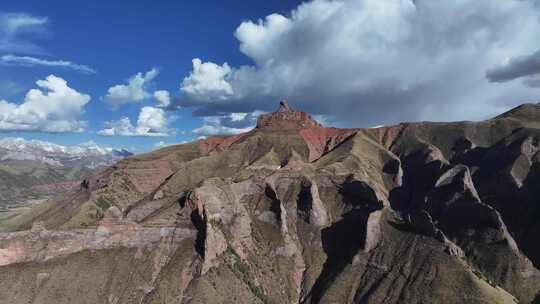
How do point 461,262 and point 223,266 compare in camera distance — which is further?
point 223,266

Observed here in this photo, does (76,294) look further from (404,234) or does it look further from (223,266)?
(404,234)

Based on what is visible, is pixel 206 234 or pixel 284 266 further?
pixel 284 266

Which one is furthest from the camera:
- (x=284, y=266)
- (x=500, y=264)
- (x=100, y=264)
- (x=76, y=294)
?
(x=284, y=266)

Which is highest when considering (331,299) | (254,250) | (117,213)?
(117,213)

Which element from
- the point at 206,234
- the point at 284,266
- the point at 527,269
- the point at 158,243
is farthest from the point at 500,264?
the point at 158,243

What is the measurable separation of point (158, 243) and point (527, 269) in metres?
146

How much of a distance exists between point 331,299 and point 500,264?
71244 mm

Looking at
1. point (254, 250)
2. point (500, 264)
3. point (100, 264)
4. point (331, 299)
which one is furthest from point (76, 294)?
point (500, 264)

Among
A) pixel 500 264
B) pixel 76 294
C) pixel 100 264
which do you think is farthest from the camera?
pixel 500 264

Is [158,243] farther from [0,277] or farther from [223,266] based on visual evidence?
[0,277]

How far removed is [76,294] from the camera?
16050 centimetres

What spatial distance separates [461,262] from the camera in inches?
6585

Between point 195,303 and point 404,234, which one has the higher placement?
point 404,234

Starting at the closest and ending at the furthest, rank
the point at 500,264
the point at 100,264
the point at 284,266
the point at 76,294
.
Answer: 1. the point at 76,294
2. the point at 100,264
3. the point at 500,264
4. the point at 284,266
